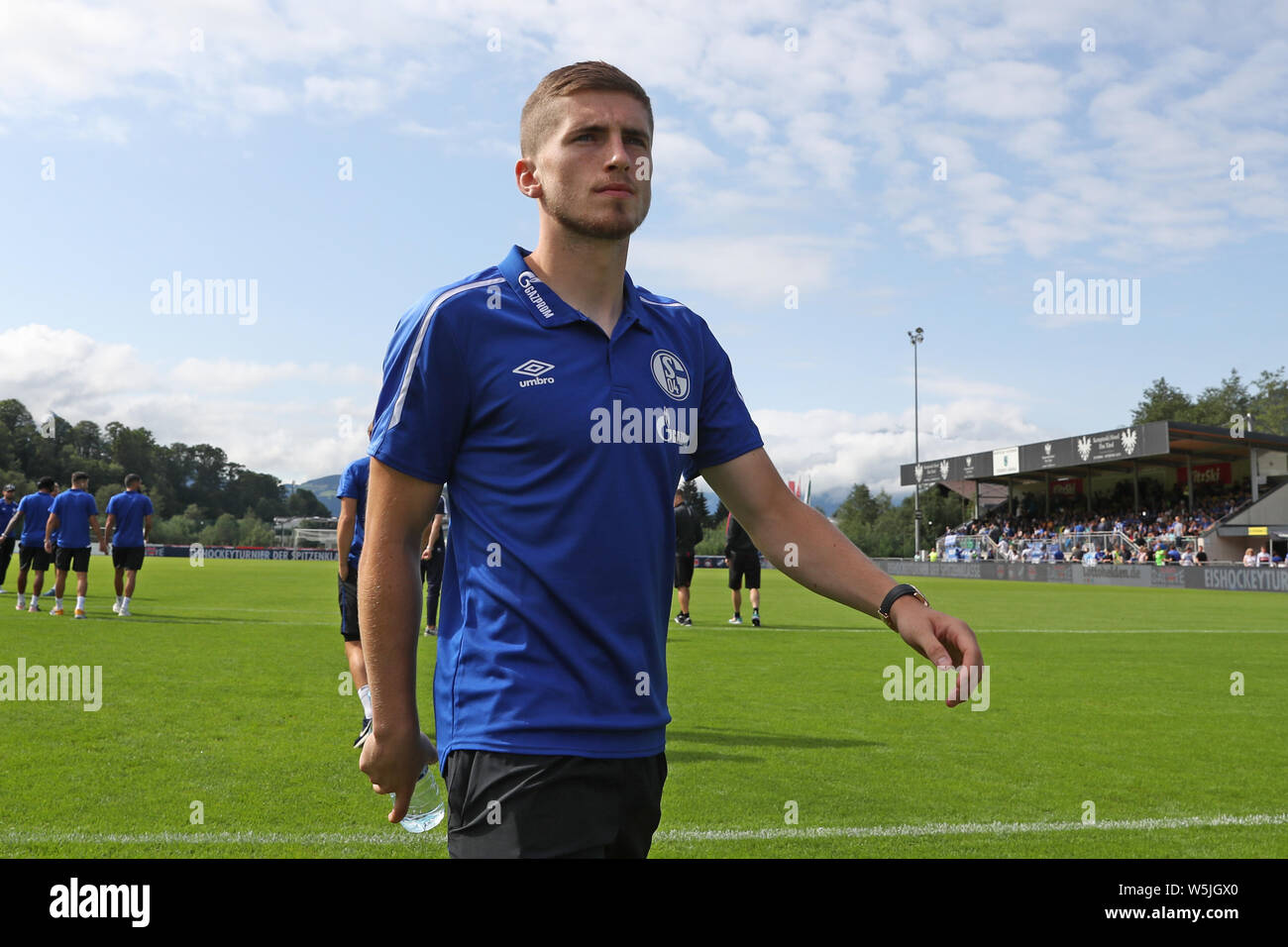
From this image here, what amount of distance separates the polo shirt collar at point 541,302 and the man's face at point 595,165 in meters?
0.14

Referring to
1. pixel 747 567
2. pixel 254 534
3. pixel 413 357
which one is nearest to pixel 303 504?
pixel 254 534

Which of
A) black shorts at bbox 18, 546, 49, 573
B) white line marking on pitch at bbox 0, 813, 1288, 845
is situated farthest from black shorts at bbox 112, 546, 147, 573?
white line marking on pitch at bbox 0, 813, 1288, 845

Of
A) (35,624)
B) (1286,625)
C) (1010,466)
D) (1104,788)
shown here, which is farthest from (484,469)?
(1010,466)

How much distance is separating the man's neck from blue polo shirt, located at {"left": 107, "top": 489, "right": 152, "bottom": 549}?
1654 centimetres

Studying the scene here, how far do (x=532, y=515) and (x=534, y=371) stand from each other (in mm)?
286

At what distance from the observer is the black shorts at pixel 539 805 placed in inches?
77.7

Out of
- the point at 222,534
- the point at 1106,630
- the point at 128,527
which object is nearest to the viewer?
the point at 128,527

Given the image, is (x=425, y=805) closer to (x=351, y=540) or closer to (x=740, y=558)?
(x=351, y=540)

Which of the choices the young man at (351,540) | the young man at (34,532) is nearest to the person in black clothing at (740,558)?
the young man at (351,540)

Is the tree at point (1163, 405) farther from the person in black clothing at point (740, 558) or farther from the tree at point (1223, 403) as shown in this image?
the person in black clothing at point (740, 558)

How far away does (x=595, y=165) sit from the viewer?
2.18 m

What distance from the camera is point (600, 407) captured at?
212 centimetres

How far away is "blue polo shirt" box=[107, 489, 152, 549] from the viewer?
16969 mm
